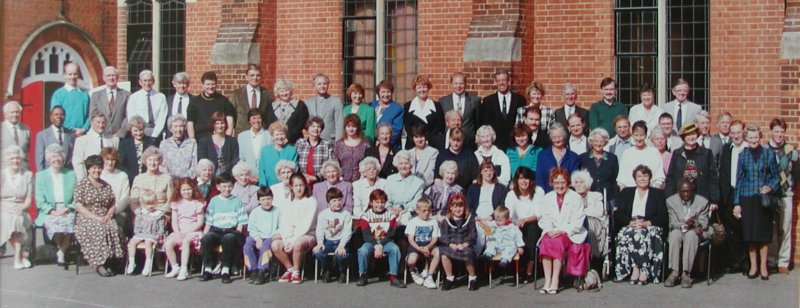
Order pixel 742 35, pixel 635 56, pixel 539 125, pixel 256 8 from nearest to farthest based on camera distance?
pixel 539 125 → pixel 742 35 → pixel 635 56 → pixel 256 8

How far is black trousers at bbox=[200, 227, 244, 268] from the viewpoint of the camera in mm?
14391

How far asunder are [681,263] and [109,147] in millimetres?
6628

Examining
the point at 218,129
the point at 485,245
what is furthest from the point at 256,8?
the point at 485,245

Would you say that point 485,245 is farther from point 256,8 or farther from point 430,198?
point 256,8

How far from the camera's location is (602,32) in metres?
17.3

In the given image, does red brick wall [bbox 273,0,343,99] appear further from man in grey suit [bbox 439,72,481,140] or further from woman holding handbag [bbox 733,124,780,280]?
woman holding handbag [bbox 733,124,780,280]

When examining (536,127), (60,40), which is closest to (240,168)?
(536,127)

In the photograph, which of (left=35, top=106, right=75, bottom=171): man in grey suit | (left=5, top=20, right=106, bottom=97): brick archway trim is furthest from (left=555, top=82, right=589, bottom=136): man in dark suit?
(left=5, top=20, right=106, bottom=97): brick archway trim

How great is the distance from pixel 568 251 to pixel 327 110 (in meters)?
3.81

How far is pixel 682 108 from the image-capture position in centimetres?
1532

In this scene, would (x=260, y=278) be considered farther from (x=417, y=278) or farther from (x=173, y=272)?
(x=417, y=278)

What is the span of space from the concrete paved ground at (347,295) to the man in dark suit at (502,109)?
2.07m

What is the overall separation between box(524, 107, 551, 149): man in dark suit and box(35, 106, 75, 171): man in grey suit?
5.50 meters

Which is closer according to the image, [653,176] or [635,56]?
[653,176]
